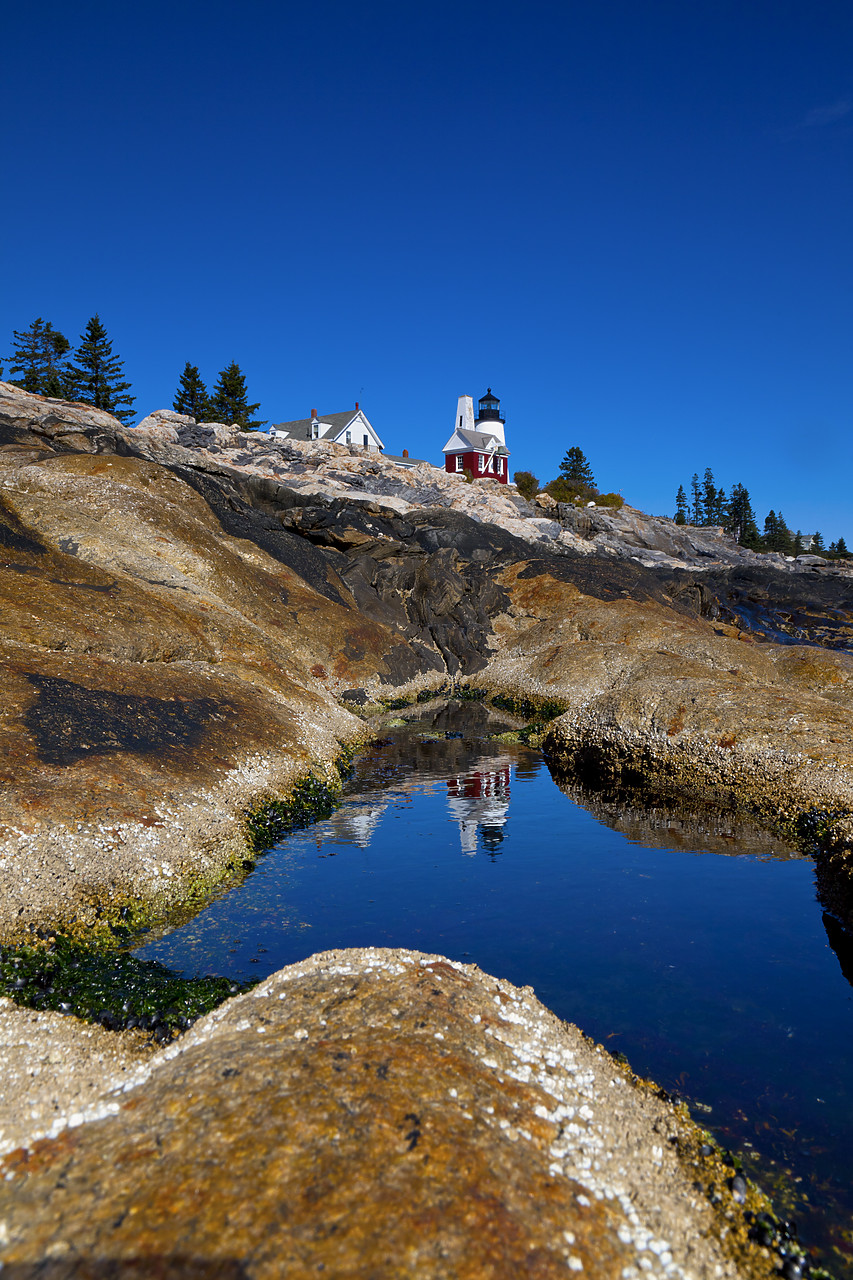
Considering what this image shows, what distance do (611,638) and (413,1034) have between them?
40244 mm

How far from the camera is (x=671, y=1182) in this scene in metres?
8.62

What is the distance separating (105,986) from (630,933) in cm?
1118

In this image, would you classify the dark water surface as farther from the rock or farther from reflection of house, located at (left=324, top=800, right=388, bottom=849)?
the rock

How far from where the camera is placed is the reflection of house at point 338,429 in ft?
464

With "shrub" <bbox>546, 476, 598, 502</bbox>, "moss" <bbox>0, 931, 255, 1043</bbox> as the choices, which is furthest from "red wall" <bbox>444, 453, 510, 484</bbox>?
"moss" <bbox>0, 931, 255, 1043</bbox>

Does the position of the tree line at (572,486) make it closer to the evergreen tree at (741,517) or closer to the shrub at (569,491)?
the shrub at (569,491)

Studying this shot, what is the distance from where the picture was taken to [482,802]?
28344 mm

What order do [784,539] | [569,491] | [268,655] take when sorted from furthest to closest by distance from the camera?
1. [784,539]
2. [569,491]
3. [268,655]

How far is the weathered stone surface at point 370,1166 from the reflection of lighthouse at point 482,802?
1264cm

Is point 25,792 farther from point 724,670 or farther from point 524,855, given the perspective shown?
point 724,670

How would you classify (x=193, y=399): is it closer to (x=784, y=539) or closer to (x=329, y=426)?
(x=329, y=426)

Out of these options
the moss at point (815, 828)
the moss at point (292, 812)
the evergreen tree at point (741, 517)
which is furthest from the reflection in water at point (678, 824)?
the evergreen tree at point (741, 517)

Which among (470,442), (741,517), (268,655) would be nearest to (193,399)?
(470,442)

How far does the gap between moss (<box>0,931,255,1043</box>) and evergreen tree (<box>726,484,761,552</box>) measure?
187457 mm
